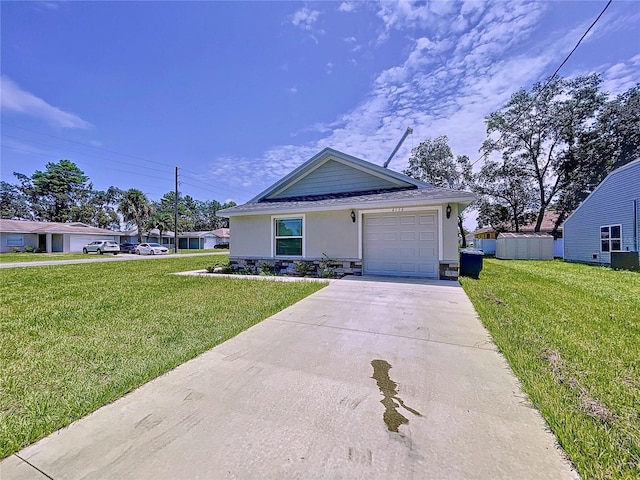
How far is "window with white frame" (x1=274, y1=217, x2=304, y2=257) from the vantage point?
33.6 ft

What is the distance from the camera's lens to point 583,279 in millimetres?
9188

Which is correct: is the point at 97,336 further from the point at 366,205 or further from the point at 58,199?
the point at 58,199

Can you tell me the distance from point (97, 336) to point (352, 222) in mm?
7222

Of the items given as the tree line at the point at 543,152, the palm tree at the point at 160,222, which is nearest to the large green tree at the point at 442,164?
the tree line at the point at 543,152

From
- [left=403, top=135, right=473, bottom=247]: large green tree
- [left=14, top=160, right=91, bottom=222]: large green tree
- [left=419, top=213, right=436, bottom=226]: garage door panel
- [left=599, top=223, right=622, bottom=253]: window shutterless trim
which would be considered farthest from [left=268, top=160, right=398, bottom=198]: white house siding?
[left=14, top=160, right=91, bottom=222]: large green tree

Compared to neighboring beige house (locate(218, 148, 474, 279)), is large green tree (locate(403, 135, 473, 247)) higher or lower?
higher

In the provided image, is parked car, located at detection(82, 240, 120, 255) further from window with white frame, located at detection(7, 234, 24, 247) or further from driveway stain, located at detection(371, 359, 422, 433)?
driveway stain, located at detection(371, 359, 422, 433)

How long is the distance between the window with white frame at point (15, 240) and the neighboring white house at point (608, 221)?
160ft

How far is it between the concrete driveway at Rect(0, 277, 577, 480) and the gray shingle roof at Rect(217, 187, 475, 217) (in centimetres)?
519

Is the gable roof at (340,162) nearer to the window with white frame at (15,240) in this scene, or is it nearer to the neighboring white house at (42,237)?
the neighboring white house at (42,237)

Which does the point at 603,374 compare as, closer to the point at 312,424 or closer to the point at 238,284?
the point at 312,424

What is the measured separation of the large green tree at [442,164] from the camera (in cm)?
2753

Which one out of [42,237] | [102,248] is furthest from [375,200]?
[42,237]

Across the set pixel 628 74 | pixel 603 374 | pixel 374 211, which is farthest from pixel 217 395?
pixel 628 74
